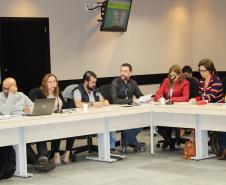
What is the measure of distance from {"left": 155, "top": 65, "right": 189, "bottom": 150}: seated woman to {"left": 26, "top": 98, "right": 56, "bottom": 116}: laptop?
78.7 inches

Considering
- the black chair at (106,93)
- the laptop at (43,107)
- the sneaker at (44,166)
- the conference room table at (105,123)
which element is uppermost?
the black chair at (106,93)

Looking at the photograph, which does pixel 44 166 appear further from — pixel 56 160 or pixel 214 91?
pixel 214 91

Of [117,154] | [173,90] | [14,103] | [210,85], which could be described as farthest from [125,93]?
[14,103]

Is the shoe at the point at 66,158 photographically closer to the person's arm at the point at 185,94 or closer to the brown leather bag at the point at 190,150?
the brown leather bag at the point at 190,150

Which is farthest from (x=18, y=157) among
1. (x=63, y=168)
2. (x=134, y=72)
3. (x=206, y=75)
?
(x=134, y=72)

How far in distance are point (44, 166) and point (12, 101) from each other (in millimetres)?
963

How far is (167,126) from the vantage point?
8.20m

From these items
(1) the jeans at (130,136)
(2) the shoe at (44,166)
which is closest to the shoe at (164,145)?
(1) the jeans at (130,136)

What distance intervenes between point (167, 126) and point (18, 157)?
228 centimetres

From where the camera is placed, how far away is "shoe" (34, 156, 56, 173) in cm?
708

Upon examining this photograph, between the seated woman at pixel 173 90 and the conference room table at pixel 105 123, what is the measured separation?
41 cm

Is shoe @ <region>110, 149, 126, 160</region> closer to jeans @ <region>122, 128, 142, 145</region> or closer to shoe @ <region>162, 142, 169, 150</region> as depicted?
jeans @ <region>122, 128, 142, 145</region>

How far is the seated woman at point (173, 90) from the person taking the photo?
851 cm

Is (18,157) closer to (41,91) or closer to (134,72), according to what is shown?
(41,91)
